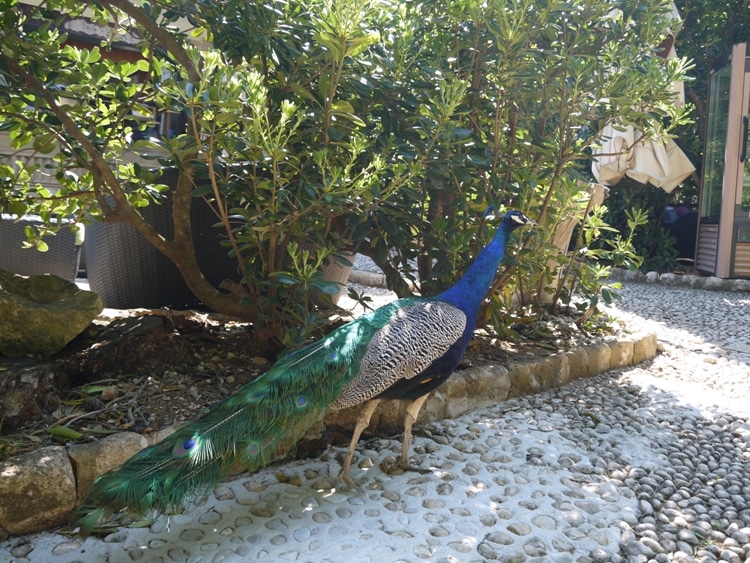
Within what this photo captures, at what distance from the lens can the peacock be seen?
7.42 feet

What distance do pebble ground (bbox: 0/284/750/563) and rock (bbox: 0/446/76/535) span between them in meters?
0.07

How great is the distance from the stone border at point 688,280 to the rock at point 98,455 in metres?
7.50

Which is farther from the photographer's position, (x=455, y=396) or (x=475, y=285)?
(x=455, y=396)

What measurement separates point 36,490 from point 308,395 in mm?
1038

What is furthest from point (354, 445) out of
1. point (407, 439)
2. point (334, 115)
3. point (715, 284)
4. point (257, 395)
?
point (715, 284)

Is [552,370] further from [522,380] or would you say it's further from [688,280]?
[688,280]

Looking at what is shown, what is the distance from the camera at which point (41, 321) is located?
3.17 m

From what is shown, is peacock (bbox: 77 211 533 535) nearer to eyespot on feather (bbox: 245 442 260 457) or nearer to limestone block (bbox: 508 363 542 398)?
eyespot on feather (bbox: 245 442 260 457)

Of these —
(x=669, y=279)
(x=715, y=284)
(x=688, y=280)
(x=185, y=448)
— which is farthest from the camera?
(x=669, y=279)

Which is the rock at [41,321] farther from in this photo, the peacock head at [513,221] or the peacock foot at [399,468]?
the peacock head at [513,221]

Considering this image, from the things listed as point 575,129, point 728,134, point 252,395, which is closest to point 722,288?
point 728,134

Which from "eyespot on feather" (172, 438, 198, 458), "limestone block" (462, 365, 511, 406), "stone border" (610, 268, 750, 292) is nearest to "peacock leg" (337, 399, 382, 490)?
"eyespot on feather" (172, 438, 198, 458)

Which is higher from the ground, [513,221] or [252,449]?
[513,221]

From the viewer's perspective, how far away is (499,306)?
14.2ft
